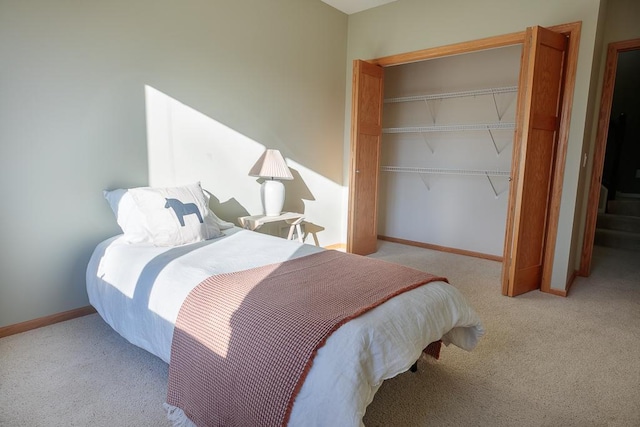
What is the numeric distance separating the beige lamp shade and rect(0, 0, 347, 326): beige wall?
0.69ft

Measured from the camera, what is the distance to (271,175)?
319cm

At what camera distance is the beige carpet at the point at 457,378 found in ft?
5.31

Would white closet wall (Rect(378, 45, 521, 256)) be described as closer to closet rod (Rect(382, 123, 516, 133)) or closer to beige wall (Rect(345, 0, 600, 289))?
closet rod (Rect(382, 123, 516, 133))

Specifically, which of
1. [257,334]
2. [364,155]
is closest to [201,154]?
[364,155]

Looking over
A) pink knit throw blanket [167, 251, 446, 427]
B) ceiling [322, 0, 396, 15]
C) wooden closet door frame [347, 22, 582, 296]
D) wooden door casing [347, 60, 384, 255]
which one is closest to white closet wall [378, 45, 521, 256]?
wooden door casing [347, 60, 384, 255]

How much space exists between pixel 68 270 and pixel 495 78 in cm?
435

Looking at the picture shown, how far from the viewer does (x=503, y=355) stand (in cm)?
216

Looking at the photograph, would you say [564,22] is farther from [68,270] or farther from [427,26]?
[68,270]

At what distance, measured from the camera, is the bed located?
1.17 meters

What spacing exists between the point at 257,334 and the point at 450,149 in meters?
3.77

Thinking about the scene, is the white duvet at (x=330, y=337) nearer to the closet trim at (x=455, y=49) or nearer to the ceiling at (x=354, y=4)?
the closet trim at (x=455, y=49)

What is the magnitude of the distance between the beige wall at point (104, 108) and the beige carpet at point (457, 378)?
1.86 feet

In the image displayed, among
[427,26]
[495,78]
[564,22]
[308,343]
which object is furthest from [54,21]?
[495,78]

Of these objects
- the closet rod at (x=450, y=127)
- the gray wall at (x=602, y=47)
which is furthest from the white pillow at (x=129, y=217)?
the gray wall at (x=602, y=47)
